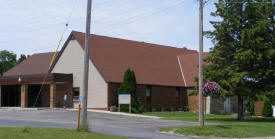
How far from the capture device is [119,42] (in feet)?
150

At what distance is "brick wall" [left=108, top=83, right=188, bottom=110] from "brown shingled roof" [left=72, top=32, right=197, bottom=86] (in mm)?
619

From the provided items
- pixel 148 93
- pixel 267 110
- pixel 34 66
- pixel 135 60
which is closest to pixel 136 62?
pixel 135 60

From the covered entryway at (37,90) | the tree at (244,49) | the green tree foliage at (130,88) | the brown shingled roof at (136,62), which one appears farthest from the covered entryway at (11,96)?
the tree at (244,49)

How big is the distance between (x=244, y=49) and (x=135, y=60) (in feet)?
52.1

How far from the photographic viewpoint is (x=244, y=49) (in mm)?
31109

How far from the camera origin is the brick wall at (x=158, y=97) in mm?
39062

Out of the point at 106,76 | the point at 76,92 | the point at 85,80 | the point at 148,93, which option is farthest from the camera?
the point at 148,93

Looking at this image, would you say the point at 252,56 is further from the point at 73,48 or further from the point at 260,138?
the point at 73,48

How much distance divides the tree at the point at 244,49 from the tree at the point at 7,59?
181ft

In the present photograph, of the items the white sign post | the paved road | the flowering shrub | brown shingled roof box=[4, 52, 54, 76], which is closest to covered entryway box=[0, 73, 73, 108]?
brown shingled roof box=[4, 52, 54, 76]

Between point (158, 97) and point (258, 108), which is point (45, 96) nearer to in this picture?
point (158, 97)

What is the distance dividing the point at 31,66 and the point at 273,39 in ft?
105

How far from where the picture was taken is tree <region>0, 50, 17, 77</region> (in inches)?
3055

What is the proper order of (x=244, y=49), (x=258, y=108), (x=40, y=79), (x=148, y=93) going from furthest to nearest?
(x=258, y=108)
(x=148, y=93)
(x=40, y=79)
(x=244, y=49)
